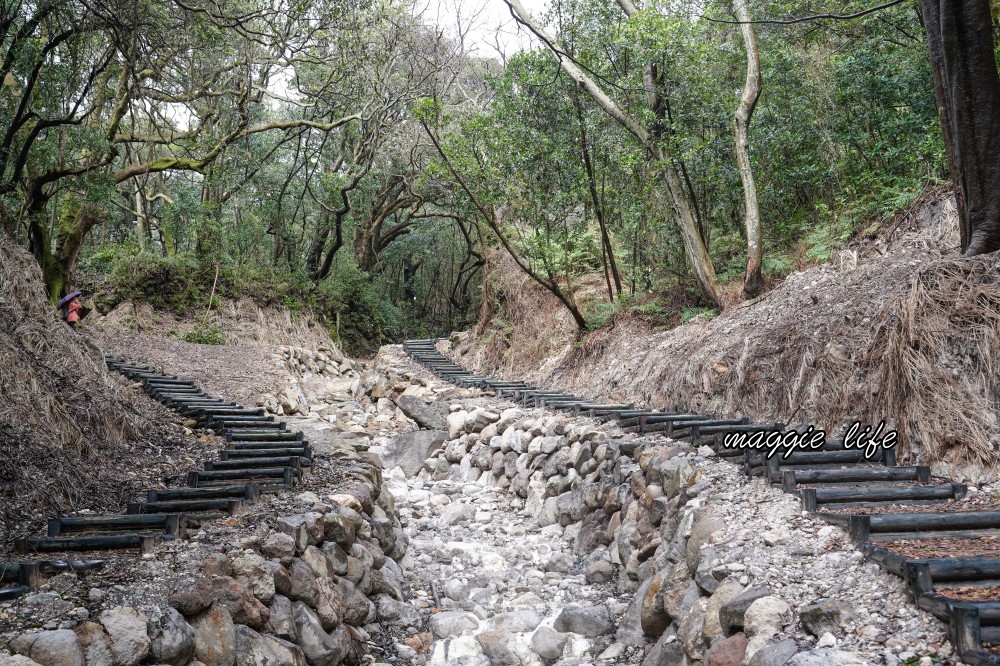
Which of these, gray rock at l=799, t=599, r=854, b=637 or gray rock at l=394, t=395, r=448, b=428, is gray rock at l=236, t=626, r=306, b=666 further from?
gray rock at l=394, t=395, r=448, b=428

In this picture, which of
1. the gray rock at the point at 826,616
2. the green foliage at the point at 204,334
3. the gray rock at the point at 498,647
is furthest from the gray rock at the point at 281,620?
the green foliage at the point at 204,334

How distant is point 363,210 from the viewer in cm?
2081

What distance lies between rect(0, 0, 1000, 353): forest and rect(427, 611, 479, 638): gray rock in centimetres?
426

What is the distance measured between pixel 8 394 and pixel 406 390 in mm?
8041

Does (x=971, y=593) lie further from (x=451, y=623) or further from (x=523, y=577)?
(x=523, y=577)

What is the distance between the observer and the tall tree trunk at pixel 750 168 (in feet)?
29.8

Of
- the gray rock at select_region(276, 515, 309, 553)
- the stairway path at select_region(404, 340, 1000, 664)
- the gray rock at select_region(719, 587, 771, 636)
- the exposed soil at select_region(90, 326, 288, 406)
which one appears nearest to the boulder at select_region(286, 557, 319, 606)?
the gray rock at select_region(276, 515, 309, 553)

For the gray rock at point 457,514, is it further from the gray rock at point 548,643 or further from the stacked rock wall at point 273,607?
the gray rock at point 548,643

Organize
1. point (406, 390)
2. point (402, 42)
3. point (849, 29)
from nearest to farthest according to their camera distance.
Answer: point (849, 29) → point (406, 390) → point (402, 42)

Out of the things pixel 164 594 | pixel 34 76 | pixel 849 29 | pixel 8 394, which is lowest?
pixel 164 594

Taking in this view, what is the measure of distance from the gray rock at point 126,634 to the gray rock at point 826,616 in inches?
110

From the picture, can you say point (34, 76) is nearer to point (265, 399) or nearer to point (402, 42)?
point (265, 399)

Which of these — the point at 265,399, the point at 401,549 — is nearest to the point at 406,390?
the point at 265,399

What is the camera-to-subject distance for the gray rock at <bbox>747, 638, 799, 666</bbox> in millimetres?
2859
